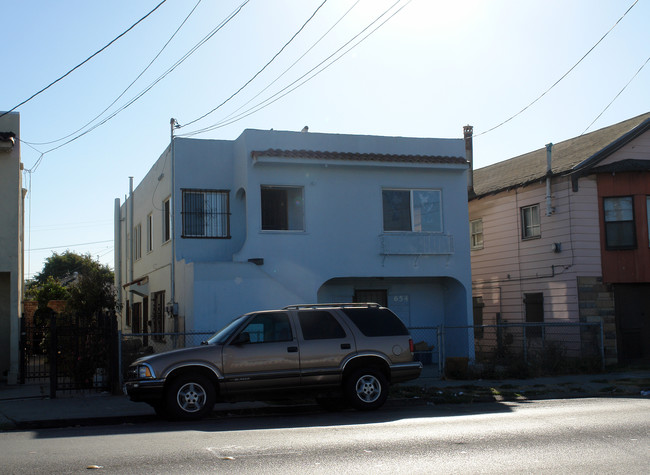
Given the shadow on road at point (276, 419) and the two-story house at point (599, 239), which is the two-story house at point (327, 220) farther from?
the shadow on road at point (276, 419)

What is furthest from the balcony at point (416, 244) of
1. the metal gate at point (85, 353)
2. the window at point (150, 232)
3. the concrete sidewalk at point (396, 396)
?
the window at point (150, 232)

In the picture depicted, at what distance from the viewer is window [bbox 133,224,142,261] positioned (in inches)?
1023

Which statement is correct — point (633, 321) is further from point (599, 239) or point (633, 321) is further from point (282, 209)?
point (282, 209)

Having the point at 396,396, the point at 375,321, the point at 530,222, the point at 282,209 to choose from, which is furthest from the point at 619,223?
the point at 375,321

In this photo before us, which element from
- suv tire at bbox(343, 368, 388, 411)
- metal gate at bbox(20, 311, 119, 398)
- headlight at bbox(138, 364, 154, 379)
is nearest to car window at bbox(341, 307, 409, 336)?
suv tire at bbox(343, 368, 388, 411)

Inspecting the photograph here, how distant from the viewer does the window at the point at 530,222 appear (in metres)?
22.0

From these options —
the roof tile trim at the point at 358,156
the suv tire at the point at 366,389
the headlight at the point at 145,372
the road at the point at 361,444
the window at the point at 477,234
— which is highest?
the roof tile trim at the point at 358,156

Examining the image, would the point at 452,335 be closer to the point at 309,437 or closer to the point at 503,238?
the point at 503,238

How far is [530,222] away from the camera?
22.3 meters

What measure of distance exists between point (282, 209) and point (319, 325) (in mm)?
7706

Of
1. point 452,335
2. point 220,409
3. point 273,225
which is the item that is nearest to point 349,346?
point 220,409

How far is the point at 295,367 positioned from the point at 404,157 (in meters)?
9.30

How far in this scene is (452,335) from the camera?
20.3 meters

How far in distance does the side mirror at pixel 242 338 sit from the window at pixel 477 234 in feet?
49.8
